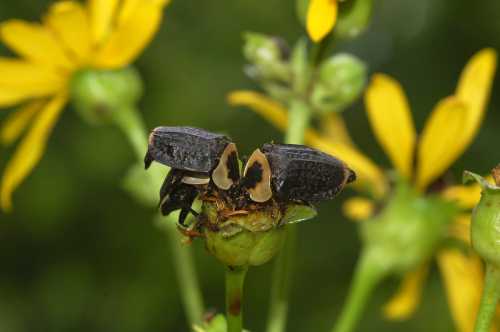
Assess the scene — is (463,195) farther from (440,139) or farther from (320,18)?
(320,18)

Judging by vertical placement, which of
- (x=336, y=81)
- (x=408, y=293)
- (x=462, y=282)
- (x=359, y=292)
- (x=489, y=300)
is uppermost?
(x=336, y=81)

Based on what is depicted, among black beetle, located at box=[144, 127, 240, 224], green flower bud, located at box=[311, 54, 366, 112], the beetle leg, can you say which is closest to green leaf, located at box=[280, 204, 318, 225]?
black beetle, located at box=[144, 127, 240, 224]

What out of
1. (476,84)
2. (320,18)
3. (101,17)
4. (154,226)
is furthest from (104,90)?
(154,226)

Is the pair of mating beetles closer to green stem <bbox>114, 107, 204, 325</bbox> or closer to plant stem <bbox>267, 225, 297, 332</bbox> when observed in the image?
plant stem <bbox>267, 225, 297, 332</bbox>

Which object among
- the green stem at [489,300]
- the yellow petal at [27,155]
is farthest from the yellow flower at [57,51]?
the green stem at [489,300]

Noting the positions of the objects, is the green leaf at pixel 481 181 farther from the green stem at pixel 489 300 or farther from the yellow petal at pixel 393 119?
the yellow petal at pixel 393 119
